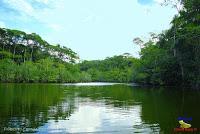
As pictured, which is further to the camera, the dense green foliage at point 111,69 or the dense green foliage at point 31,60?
the dense green foliage at point 111,69

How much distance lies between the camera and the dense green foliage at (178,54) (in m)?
45.2

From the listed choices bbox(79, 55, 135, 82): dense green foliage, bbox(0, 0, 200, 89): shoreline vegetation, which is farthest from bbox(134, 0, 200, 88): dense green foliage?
bbox(79, 55, 135, 82): dense green foliage

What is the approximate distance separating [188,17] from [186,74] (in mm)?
12065

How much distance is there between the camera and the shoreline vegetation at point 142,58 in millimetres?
49969

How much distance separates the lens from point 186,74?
56.3m

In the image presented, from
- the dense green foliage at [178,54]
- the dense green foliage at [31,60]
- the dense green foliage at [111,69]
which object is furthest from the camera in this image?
the dense green foliage at [111,69]

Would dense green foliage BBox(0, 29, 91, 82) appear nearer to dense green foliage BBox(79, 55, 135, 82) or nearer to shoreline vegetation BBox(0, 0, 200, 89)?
shoreline vegetation BBox(0, 0, 200, 89)

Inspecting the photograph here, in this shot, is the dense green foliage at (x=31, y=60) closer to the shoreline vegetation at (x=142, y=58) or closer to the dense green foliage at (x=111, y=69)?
the shoreline vegetation at (x=142, y=58)

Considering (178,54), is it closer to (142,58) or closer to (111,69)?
(142,58)

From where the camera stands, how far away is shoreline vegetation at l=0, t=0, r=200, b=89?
50.0 metres

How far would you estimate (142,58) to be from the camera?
79250 mm

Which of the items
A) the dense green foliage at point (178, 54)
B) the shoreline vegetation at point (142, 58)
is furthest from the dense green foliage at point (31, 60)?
the dense green foliage at point (178, 54)

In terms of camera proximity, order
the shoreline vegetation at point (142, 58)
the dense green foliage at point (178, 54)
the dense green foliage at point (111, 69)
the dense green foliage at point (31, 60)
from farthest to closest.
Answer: the dense green foliage at point (111, 69) < the dense green foliage at point (31, 60) < the shoreline vegetation at point (142, 58) < the dense green foliage at point (178, 54)

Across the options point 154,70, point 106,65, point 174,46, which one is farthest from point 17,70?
point 106,65
